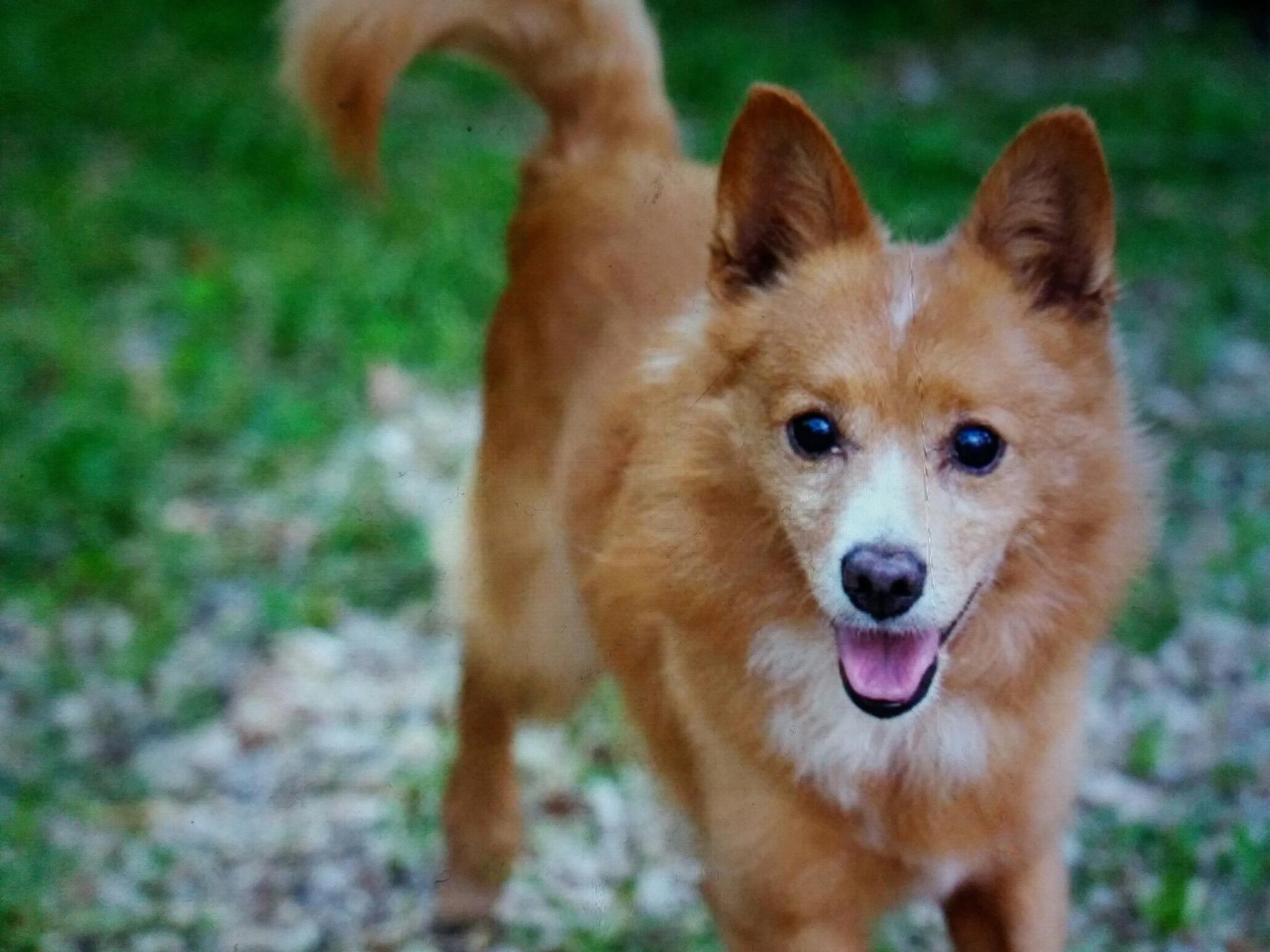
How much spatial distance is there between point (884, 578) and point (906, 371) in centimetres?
36

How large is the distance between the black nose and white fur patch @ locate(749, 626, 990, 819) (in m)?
0.34

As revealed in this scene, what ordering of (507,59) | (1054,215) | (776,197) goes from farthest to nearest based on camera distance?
1. (507,59)
2. (776,197)
3. (1054,215)

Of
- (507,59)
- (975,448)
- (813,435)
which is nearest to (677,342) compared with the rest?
(813,435)

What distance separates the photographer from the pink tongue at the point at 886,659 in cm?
279

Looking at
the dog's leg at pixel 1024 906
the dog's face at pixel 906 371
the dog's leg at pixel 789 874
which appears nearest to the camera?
the dog's face at pixel 906 371

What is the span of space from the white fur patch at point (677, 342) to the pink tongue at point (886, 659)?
0.63 meters

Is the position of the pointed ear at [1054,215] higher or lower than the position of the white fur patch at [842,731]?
higher

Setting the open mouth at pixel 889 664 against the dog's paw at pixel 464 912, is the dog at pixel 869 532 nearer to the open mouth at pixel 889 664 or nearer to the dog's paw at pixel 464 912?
the open mouth at pixel 889 664

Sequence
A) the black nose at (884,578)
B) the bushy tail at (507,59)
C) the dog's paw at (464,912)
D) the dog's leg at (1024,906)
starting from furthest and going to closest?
1. the dog's paw at (464,912)
2. the bushy tail at (507,59)
3. the dog's leg at (1024,906)
4. the black nose at (884,578)

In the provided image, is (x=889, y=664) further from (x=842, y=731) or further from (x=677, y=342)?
(x=677, y=342)

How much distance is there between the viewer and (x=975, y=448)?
2797 millimetres

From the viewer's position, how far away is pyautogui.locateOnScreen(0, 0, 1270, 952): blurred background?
411 centimetres

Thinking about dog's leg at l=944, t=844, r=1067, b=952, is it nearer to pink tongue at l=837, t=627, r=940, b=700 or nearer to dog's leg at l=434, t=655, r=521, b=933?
pink tongue at l=837, t=627, r=940, b=700

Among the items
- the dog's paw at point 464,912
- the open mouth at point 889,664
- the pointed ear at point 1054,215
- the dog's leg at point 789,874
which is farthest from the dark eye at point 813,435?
the dog's paw at point 464,912
